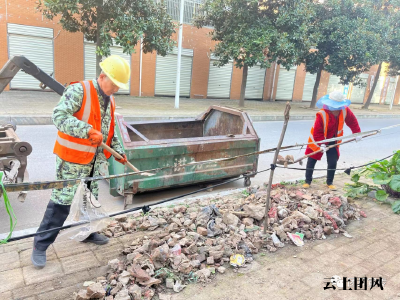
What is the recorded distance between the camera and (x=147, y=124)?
5.41 m

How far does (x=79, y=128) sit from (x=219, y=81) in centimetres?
1845

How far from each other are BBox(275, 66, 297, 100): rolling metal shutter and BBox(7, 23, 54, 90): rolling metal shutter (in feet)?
49.2

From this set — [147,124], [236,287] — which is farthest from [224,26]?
[236,287]

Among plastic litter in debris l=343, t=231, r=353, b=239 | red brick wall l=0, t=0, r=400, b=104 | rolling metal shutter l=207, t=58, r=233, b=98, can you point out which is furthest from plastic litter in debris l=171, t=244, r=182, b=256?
rolling metal shutter l=207, t=58, r=233, b=98

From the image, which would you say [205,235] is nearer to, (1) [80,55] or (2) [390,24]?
(1) [80,55]

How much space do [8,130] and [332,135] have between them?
458 centimetres

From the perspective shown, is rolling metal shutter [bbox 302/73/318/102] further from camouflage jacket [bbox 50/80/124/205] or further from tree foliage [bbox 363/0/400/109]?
camouflage jacket [bbox 50/80/124/205]

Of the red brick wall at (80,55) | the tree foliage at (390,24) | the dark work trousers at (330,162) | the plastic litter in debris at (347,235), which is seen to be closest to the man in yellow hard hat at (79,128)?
the plastic litter in debris at (347,235)

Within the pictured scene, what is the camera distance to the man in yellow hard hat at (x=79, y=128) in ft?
8.18

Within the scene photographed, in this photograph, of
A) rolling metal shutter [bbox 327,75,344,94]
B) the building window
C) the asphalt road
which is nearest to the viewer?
the asphalt road

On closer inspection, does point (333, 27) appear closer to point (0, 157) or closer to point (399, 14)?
point (399, 14)

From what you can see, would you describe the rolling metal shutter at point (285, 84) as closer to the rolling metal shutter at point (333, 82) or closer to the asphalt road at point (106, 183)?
the rolling metal shutter at point (333, 82)

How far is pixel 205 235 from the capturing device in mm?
3318

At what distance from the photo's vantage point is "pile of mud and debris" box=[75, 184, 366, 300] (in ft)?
8.40
